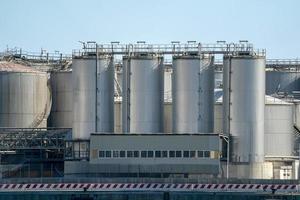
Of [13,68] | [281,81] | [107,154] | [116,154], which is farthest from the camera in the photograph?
[281,81]

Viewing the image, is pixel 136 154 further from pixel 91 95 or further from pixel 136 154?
pixel 91 95

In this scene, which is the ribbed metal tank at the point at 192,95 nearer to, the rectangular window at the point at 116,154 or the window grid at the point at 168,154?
the window grid at the point at 168,154

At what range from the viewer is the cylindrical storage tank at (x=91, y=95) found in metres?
85.6

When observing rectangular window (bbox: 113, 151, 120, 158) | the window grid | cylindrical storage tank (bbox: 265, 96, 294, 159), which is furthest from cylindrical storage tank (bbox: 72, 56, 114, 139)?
cylindrical storage tank (bbox: 265, 96, 294, 159)

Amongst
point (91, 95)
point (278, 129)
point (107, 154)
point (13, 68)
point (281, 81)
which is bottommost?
point (107, 154)

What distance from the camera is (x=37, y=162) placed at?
291ft

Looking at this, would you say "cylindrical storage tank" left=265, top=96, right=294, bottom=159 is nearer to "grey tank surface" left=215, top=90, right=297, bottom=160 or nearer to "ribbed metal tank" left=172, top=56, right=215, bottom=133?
"grey tank surface" left=215, top=90, right=297, bottom=160

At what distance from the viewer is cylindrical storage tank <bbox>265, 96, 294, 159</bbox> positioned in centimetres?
8669

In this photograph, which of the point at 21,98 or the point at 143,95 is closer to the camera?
the point at 143,95

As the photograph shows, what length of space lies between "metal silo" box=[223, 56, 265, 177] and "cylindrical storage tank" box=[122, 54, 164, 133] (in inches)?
214

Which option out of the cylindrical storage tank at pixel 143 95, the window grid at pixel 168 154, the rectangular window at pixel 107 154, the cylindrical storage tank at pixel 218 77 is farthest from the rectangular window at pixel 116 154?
the cylindrical storage tank at pixel 218 77

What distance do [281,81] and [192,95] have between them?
24656mm

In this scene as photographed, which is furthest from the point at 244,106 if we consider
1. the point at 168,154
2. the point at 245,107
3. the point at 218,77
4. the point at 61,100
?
the point at 218,77

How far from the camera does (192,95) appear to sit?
84.0m
